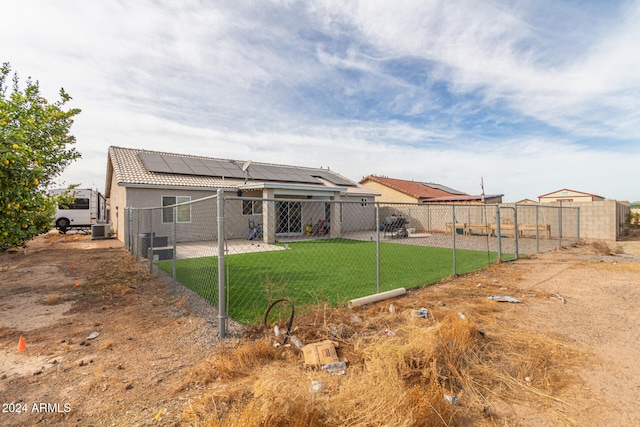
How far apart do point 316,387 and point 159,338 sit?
2.47 metres

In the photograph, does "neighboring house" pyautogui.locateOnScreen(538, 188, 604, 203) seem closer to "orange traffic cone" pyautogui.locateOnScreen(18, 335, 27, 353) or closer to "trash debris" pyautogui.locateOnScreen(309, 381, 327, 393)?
"trash debris" pyautogui.locateOnScreen(309, 381, 327, 393)

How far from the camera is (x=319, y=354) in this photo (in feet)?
10.6

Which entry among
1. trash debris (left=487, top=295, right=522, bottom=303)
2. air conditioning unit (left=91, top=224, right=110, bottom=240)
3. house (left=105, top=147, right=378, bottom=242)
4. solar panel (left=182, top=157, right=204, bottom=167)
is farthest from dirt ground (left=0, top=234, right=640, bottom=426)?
solar panel (left=182, top=157, right=204, bottom=167)

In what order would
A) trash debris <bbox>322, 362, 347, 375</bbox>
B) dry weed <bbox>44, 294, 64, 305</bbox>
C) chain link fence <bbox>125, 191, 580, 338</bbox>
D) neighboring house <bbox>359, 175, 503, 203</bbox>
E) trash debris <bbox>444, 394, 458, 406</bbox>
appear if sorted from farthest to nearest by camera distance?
neighboring house <bbox>359, 175, 503, 203</bbox>
dry weed <bbox>44, 294, 64, 305</bbox>
chain link fence <bbox>125, 191, 580, 338</bbox>
trash debris <bbox>322, 362, 347, 375</bbox>
trash debris <bbox>444, 394, 458, 406</bbox>

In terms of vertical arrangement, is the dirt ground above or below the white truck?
below

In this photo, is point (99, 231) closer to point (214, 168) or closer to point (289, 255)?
point (214, 168)

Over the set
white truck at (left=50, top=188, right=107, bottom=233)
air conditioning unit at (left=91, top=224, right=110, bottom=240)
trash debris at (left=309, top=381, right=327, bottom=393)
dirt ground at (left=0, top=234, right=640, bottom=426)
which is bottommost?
dirt ground at (left=0, top=234, right=640, bottom=426)

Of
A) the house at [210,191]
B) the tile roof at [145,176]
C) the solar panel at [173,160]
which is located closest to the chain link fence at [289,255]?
the house at [210,191]

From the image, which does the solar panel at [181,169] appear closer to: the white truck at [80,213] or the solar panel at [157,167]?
the solar panel at [157,167]

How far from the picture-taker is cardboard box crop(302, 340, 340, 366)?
3.15 meters

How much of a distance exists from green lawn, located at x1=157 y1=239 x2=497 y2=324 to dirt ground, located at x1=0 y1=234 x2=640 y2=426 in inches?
24.3

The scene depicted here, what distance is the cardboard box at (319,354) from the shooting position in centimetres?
315

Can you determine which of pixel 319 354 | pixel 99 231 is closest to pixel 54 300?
pixel 319 354

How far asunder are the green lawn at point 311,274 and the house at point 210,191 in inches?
107
